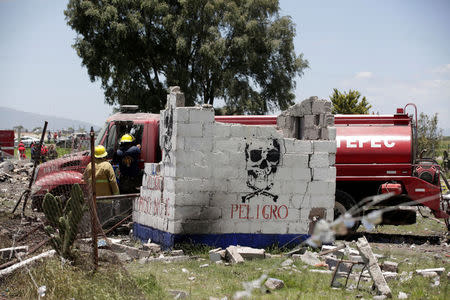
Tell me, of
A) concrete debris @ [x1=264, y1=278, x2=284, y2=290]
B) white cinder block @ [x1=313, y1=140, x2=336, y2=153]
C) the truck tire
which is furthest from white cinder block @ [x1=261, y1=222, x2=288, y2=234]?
the truck tire

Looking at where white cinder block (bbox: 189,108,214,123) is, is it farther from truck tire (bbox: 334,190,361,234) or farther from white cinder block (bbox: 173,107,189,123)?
truck tire (bbox: 334,190,361,234)

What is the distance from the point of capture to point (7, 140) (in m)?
23.9

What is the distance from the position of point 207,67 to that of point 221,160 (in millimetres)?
20911

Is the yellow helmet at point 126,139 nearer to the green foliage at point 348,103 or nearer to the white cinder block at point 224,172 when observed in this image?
the white cinder block at point 224,172

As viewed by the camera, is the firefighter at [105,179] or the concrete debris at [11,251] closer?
the concrete debris at [11,251]

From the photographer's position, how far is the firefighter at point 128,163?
10508 mm

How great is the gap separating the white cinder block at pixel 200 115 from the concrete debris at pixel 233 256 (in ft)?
7.09

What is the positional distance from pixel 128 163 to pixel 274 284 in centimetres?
524

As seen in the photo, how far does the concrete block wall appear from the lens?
8461 millimetres

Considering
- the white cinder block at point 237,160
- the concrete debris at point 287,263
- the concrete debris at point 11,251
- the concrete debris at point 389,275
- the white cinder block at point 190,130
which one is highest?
the white cinder block at point 190,130

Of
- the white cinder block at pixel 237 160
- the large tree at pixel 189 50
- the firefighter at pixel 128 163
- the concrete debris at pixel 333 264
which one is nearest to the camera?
the concrete debris at pixel 333 264

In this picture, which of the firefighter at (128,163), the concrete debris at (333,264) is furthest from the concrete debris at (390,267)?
the firefighter at (128,163)

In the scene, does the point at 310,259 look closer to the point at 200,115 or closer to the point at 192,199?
the point at 192,199

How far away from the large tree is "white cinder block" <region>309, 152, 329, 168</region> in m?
19.6
